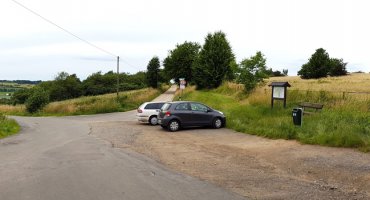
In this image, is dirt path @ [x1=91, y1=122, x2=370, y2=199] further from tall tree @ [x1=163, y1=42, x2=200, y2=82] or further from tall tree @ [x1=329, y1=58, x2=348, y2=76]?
tall tree @ [x1=329, y1=58, x2=348, y2=76]

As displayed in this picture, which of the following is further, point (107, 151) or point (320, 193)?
point (107, 151)

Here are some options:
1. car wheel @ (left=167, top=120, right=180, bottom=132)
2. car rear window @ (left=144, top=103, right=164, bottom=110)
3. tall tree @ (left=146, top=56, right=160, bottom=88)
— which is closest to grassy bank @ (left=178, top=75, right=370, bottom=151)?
car wheel @ (left=167, top=120, right=180, bottom=132)

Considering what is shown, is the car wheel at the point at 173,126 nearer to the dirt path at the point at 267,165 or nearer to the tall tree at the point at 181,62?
the dirt path at the point at 267,165

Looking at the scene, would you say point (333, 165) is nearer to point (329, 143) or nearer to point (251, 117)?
point (329, 143)

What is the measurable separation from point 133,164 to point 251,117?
1128cm

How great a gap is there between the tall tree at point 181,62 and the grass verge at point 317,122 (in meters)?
50.1

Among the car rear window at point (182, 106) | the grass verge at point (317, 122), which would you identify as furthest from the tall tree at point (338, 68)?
the car rear window at point (182, 106)

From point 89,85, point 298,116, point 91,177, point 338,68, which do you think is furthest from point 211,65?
point 89,85

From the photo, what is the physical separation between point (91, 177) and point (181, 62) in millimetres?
67795

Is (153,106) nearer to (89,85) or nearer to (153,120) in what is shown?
(153,120)

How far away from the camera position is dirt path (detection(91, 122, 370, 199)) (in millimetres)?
7852

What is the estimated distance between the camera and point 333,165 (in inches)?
397

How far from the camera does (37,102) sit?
142 ft

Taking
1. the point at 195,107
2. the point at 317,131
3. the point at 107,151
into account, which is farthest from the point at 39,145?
the point at 317,131
